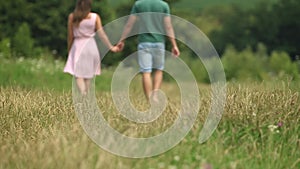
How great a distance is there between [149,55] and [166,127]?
387 cm

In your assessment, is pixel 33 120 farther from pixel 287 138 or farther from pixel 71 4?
pixel 71 4

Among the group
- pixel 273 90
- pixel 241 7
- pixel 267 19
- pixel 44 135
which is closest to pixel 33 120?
pixel 44 135

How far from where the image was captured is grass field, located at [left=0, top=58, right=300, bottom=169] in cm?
427

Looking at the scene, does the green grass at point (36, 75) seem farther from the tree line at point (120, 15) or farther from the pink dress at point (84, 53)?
the pink dress at point (84, 53)

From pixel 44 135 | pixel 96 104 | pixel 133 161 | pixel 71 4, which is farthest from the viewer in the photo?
pixel 71 4

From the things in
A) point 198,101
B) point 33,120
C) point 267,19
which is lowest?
point 33,120

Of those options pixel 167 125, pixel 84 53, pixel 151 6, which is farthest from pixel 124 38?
pixel 167 125

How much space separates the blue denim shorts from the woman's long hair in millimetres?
852

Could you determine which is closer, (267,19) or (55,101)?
(55,101)

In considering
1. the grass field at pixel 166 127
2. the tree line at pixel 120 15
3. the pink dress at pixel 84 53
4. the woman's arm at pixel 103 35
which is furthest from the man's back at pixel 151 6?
the grass field at pixel 166 127

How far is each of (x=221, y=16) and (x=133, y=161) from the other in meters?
107

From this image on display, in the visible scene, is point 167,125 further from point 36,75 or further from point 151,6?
A: point 36,75

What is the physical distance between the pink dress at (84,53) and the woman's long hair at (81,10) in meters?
0.06

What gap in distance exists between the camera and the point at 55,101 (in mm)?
6305
